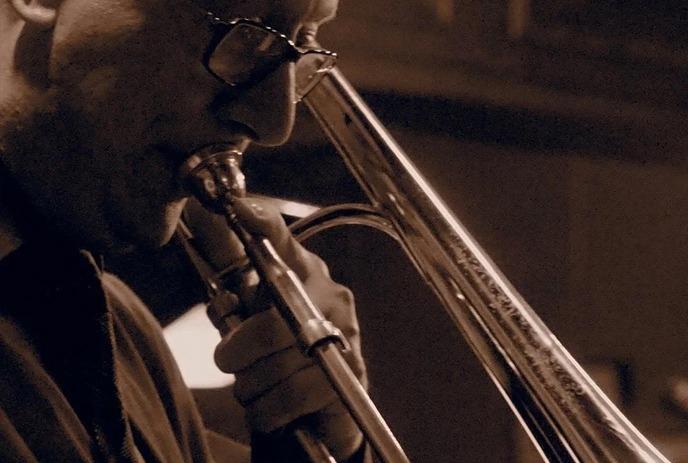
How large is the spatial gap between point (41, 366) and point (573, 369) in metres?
0.41

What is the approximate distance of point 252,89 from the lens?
0.84m

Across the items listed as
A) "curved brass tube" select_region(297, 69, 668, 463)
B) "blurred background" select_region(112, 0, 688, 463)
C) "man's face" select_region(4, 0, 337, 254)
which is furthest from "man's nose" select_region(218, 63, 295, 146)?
"blurred background" select_region(112, 0, 688, 463)

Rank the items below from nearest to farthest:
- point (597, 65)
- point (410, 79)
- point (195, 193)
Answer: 1. point (195, 193)
2. point (410, 79)
3. point (597, 65)

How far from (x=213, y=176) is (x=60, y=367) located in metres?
0.20

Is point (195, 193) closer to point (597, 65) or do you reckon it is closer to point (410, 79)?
point (410, 79)

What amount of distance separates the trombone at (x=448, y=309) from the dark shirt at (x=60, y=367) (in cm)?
13

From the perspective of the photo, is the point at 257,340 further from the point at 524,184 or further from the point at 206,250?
the point at 524,184

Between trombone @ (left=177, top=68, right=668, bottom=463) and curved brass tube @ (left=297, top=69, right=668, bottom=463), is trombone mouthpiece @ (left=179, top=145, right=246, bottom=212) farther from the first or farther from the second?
curved brass tube @ (left=297, top=69, right=668, bottom=463)

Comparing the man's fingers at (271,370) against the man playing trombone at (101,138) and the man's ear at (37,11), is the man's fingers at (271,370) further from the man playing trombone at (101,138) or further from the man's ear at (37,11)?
the man's ear at (37,11)

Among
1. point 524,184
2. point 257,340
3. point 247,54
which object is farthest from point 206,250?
point 524,184

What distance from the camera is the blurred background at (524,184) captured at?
8.36 ft

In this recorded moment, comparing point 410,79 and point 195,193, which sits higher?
point 410,79

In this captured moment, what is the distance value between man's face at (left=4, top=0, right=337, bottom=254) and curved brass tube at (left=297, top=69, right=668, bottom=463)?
0.38 feet

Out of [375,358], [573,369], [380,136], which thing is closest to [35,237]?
[380,136]
